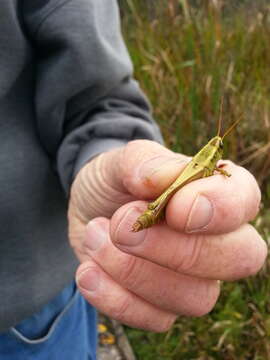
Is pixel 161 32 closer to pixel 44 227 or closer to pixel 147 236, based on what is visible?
pixel 44 227

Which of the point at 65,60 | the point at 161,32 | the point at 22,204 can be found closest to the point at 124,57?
the point at 65,60

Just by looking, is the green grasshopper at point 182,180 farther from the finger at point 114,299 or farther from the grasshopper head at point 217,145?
the finger at point 114,299

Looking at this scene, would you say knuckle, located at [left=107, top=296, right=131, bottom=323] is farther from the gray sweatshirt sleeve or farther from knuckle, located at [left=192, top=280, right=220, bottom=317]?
the gray sweatshirt sleeve

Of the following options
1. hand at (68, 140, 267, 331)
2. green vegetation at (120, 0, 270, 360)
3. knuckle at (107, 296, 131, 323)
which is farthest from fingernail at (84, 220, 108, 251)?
green vegetation at (120, 0, 270, 360)

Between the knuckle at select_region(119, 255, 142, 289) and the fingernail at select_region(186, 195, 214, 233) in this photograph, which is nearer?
the fingernail at select_region(186, 195, 214, 233)

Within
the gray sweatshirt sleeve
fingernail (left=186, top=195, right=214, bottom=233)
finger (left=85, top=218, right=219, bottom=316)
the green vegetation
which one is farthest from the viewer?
the green vegetation

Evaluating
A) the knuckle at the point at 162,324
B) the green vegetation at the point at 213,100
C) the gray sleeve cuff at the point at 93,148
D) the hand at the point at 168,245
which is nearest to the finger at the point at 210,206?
the hand at the point at 168,245

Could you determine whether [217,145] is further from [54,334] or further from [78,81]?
[54,334]
